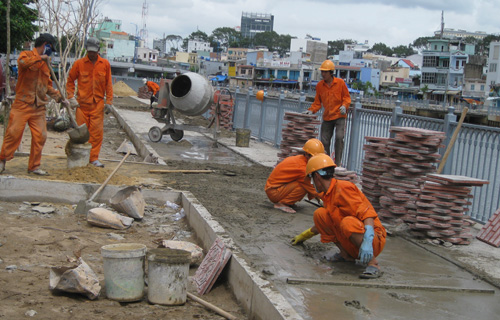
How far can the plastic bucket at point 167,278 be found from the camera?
454cm

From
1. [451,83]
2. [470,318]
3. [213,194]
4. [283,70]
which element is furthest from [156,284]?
[283,70]

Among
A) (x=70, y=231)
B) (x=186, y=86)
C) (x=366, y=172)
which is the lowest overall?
(x=70, y=231)

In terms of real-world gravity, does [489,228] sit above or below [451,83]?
below

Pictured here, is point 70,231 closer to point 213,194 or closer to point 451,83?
point 213,194

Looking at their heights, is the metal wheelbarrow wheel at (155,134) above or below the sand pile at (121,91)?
below

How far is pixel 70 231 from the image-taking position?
639 centimetres

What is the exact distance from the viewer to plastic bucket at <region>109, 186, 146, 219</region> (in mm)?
7066

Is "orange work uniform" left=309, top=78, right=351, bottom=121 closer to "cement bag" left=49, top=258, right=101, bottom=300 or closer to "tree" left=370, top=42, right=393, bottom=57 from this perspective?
"cement bag" left=49, top=258, right=101, bottom=300

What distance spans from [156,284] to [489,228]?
4178 mm

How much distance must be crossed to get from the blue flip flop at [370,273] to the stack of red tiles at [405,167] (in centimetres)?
216

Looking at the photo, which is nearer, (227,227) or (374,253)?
(374,253)

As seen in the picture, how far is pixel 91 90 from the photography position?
9.19 metres

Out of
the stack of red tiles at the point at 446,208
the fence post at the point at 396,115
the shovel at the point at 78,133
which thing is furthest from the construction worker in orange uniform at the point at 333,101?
the shovel at the point at 78,133

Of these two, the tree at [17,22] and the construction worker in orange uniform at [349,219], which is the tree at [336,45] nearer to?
the tree at [17,22]
